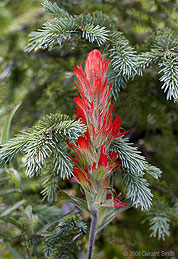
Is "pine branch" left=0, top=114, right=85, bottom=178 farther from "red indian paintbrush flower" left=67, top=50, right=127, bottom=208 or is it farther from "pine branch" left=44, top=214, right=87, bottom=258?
"pine branch" left=44, top=214, right=87, bottom=258

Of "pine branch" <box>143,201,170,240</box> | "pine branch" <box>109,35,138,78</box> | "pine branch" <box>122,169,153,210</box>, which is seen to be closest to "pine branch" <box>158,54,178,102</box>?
"pine branch" <box>109,35,138,78</box>

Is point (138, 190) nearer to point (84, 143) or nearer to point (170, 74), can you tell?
point (84, 143)

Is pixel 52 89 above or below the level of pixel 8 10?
below

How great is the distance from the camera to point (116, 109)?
91 centimetres

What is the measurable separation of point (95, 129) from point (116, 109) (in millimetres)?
341

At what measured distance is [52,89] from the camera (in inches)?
42.4

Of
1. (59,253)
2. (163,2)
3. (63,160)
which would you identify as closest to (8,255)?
(59,253)

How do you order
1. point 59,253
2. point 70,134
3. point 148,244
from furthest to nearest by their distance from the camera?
point 148,244 → point 59,253 → point 70,134

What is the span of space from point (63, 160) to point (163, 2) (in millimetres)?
798

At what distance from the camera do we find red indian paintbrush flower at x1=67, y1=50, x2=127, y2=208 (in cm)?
57

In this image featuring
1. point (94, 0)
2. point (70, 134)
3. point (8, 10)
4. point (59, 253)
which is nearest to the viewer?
point (70, 134)

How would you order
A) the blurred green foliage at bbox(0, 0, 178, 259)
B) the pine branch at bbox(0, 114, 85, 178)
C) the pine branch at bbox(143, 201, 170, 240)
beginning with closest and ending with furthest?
the pine branch at bbox(0, 114, 85, 178), the pine branch at bbox(143, 201, 170, 240), the blurred green foliage at bbox(0, 0, 178, 259)

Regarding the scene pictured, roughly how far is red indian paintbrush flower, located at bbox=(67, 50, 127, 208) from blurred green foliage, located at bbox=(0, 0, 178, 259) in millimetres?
237

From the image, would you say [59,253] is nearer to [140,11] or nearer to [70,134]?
[70,134]
